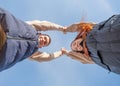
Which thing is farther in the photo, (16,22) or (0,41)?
(16,22)

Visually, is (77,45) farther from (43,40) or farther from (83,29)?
(43,40)

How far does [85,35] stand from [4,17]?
1793 mm

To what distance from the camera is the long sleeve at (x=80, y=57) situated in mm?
Result: 4479

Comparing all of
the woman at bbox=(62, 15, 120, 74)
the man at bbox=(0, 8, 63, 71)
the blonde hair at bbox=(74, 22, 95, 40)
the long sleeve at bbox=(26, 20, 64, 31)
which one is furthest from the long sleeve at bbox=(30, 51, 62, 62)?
the man at bbox=(0, 8, 63, 71)

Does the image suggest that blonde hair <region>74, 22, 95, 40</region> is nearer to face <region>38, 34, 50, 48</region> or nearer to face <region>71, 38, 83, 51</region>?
face <region>71, 38, 83, 51</region>

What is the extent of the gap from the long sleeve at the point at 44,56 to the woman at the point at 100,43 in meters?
0.18

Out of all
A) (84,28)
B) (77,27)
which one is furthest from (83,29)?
(77,27)

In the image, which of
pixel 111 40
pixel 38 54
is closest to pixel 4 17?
pixel 111 40

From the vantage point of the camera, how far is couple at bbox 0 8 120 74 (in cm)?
265

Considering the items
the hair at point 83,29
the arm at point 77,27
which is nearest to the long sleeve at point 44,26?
the arm at point 77,27

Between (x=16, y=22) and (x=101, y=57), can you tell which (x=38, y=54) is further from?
(x=16, y=22)

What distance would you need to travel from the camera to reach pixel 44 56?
4.61 m

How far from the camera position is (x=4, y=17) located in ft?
8.79

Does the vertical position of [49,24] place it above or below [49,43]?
above
